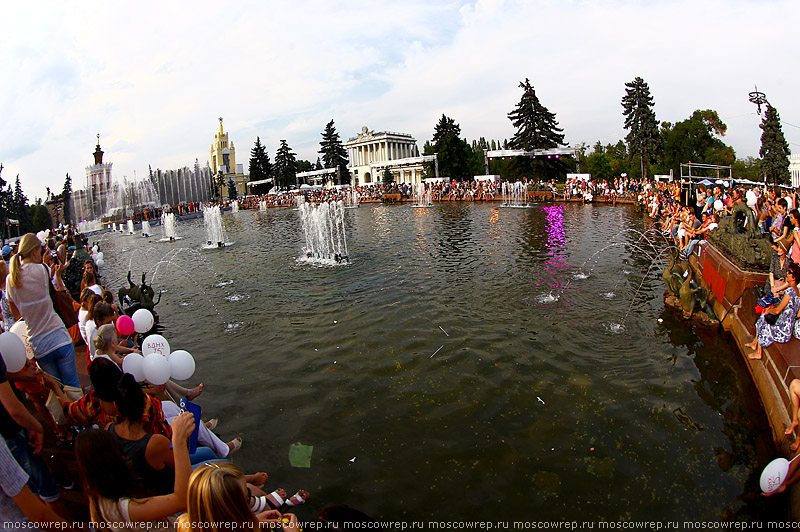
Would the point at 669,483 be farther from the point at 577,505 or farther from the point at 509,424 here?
the point at 509,424

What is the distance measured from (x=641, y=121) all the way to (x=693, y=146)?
53.6ft

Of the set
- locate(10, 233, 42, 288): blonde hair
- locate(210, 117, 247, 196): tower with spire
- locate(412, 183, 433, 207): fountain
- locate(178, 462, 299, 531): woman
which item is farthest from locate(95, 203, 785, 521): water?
locate(210, 117, 247, 196): tower with spire

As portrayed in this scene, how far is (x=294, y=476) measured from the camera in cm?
533

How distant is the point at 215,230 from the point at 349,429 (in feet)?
75.9

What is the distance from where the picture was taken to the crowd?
8.62ft

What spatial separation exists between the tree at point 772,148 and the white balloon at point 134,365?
50.3m

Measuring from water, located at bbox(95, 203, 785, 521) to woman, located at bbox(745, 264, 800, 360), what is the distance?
822 millimetres

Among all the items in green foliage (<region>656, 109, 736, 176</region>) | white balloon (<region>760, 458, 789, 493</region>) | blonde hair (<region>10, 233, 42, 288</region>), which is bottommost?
white balloon (<region>760, 458, 789, 493</region>)

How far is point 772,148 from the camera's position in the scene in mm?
39844

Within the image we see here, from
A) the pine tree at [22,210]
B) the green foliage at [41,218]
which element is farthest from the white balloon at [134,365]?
the green foliage at [41,218]

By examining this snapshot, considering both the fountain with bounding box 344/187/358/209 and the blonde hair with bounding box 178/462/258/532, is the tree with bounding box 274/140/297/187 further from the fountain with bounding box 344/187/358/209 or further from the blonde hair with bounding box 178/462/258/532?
the blonde hair with bounding box 178/462/258/532

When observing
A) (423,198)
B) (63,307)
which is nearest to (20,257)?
(63,307)

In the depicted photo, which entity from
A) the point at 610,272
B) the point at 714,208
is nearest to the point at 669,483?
the point at 610,272

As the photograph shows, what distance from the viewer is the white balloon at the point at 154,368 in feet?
14.7
